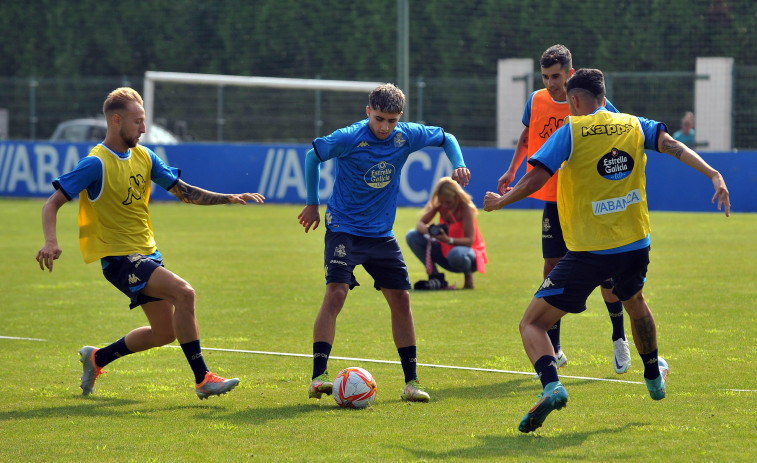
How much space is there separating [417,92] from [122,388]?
69.9 feet

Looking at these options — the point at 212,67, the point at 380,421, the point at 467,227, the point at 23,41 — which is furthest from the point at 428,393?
the point at 23,41

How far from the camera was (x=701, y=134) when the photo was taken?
25.2 metres

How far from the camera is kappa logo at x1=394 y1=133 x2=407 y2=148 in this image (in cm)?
662

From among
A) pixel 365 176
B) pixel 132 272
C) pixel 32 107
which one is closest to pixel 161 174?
pixel 132 272

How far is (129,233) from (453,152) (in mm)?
2095

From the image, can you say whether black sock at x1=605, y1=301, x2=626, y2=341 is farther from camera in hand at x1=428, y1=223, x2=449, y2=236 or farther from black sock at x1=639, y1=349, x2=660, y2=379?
camera in hand at x1=428, y1=223, x2=449, y2=236

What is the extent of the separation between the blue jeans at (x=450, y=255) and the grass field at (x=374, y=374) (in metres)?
0.31

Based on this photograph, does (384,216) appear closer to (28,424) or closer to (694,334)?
(28,424)

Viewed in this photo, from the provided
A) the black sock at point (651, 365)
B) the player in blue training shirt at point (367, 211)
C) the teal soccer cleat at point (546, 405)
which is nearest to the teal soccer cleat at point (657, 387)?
the black sock at point (651, 365)

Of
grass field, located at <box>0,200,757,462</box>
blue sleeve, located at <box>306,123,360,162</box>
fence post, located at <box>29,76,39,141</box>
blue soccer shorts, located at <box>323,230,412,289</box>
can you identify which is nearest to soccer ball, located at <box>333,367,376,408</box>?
grass field, located at <box>0,200,757,462</box>

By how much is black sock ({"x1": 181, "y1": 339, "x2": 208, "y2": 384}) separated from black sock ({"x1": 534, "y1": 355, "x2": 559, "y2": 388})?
208cm

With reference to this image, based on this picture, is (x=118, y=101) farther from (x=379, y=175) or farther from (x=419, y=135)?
(x=419, y=135)

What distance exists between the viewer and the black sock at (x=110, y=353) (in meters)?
6.73

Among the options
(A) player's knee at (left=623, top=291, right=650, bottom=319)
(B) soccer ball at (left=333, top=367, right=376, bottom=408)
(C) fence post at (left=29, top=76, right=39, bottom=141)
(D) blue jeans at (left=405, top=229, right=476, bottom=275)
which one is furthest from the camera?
(C) fence post at (left=29, top=76, right=39, bottom=141)
